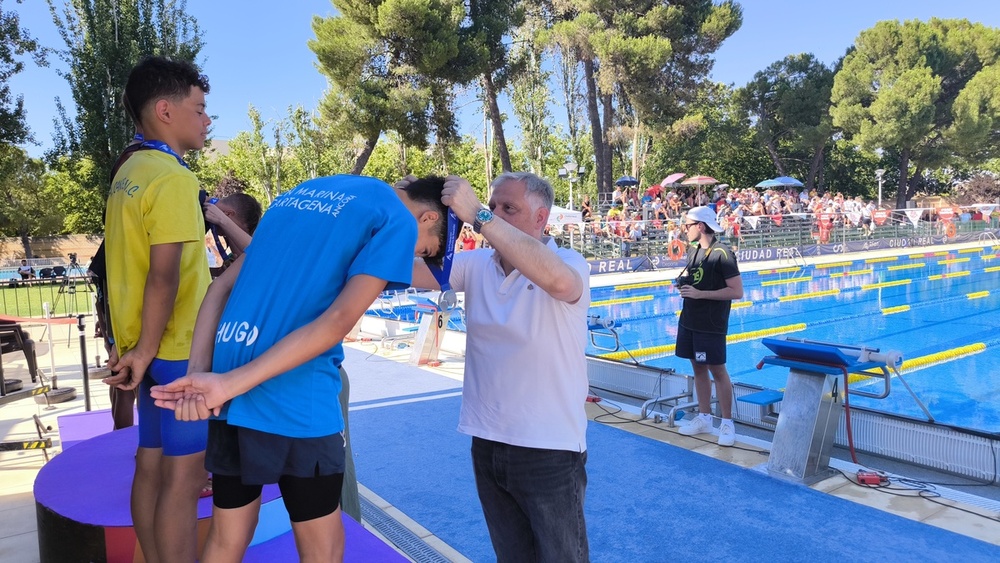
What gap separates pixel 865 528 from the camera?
343 cm

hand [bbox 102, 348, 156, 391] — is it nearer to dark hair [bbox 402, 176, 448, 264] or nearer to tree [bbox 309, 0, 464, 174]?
dark hair [bbox 402, 176, 448, 264]

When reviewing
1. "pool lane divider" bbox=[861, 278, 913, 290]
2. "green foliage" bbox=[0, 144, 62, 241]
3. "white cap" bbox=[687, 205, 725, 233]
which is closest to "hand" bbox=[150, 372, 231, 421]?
"white cap" bbox=[687, 205, 725, 233]

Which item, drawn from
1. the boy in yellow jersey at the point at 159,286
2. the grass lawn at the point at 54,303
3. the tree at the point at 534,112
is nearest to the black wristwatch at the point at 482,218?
the boy in yellow jersey at the point at 159,286

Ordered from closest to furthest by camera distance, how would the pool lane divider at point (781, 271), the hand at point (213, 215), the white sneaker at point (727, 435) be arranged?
1. the hand at point (213, 215)
2. the white sneaker at point (727, 435)
3. the pool lane divider at point (781, 271)

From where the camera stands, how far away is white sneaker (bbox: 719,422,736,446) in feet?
15.6

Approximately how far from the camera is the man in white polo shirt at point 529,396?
194cm

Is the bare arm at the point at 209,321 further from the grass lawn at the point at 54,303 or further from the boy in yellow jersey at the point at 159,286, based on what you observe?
the grass lawn at the point at 54,303

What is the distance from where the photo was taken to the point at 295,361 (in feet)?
4.52

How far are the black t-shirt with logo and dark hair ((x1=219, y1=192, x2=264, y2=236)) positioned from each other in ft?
10.7

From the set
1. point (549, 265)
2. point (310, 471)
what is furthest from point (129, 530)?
point (549, 265)

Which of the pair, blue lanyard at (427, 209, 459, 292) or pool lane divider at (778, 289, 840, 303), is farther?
pool lane divider at (778, 289, 840, 303)

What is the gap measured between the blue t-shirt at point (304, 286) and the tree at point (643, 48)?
28004 mm

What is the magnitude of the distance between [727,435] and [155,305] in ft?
13.1

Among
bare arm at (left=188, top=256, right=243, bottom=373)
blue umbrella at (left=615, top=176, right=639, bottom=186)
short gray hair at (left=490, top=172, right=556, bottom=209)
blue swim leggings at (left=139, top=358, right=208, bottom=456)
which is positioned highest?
blue umbrella at (left=615, top=176, right=639, bottom=186)
